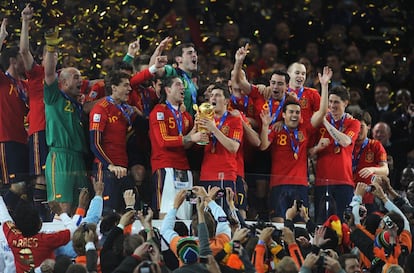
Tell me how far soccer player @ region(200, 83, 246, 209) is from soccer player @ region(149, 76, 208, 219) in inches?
6.3

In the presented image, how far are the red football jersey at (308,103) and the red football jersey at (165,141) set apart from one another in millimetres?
1514

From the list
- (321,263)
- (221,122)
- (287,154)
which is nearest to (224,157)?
(221,122)

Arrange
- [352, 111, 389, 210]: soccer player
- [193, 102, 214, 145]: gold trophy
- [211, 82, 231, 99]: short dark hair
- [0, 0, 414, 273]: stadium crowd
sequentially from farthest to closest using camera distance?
[352, 111, 389, 210]: soccer player → [211, 82, 231, 99]: short dark hair → [193, 102, 214, 145]: gold trophy → [0, 0, 414, 273]: stadium crowd

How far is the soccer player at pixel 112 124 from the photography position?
17.0 meters

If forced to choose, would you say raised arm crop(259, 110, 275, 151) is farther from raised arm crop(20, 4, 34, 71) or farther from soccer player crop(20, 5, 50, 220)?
raised arm crop(20, 4, 34, 71)

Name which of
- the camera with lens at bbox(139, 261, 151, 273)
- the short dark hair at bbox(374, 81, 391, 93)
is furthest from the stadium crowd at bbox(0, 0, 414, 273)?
the short dark hair at bbox(374, 81, 391, 93)

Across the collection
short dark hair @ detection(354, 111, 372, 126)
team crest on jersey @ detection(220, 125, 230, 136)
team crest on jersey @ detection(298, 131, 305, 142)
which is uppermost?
short dark hair @ detection(354, 111, 372, 126)

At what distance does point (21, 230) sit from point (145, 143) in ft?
9.45

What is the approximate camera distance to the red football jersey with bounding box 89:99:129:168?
55.8ft

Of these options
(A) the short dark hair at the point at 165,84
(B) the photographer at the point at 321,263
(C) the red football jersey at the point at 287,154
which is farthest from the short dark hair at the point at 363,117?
(B) the photographer at the point at 321,263

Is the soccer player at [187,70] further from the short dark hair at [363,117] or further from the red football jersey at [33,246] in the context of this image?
the red football jersey at [33,246]

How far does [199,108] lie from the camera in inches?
666

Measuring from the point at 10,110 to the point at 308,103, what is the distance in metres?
3.21

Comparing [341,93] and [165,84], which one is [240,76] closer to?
[165,84]
